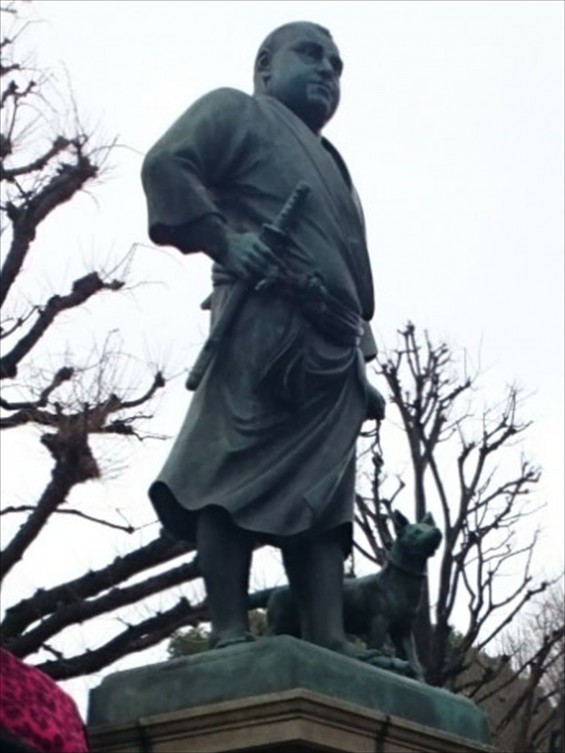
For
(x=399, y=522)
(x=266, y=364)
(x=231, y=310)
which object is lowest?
(x=399, y=522)

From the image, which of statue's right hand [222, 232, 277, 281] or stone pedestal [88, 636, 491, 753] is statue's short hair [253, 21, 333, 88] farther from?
stone pedestal [88, 636, 491, 753]

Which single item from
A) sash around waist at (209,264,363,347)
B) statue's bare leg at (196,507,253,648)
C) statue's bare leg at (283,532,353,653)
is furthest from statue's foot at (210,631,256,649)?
sash around waist at (209,264,363,347)

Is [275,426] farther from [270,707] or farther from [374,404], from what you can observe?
[270,707]

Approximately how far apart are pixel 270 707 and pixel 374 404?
5.10 ft

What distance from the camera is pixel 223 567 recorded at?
16.4 feet

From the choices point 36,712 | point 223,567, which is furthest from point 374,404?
point 36,712

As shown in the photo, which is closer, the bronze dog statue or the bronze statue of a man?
the bronze statue of a man

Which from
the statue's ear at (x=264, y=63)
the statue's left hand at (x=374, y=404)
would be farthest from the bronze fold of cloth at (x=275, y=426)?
the statue's ear at (x=264, y=63)

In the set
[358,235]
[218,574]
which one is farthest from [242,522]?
[358,235]

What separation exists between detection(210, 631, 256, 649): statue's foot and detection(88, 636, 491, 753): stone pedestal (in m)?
0.12

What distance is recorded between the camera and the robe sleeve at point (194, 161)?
5.24 meters

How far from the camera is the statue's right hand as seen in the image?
5172 mm

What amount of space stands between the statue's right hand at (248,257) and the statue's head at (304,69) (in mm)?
739

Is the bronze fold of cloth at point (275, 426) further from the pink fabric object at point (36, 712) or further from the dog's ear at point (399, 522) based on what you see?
the pink fabric object at point (36, 712)
